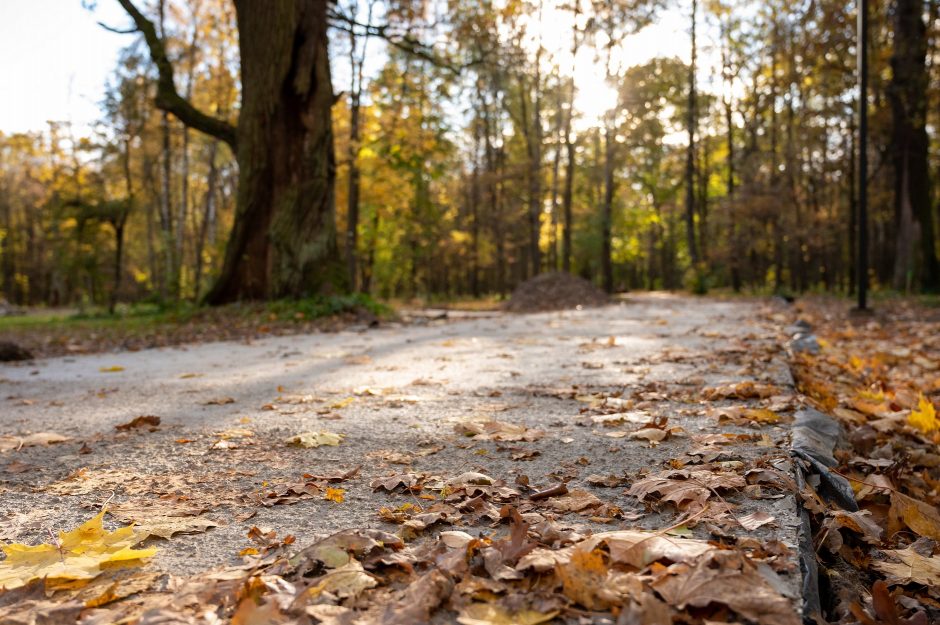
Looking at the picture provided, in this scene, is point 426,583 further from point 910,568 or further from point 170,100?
point 170,100

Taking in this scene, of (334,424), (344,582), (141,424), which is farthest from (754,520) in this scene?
(141,424)

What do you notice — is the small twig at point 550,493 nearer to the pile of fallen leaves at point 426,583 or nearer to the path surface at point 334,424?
the path surface at point 334,424

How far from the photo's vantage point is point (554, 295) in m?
17.0

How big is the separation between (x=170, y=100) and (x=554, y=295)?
9997mm

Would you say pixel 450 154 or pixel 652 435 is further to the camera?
pixel 450 154

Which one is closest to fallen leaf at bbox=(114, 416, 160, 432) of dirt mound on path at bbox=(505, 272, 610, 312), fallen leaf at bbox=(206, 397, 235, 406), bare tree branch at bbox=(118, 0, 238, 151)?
fallen leaf at bbox=(206, 397, 235, 406)

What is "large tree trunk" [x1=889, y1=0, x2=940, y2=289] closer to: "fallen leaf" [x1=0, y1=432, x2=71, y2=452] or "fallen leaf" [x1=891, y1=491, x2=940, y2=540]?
"fallen leaf" [x1=891, y1=491, x2=940, y2=540]

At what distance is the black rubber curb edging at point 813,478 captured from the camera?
52.7 inches

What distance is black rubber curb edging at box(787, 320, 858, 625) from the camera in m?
1.34

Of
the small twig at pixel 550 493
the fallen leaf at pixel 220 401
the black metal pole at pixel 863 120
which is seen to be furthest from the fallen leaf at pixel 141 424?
the black metal pole at pixel 863 120

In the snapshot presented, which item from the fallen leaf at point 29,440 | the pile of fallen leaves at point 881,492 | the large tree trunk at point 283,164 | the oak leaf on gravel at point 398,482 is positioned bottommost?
the pile of fallen leaves at point 881,492

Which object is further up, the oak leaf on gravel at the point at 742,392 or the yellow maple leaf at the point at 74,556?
the oak leaf on gravel at the point at 742,392

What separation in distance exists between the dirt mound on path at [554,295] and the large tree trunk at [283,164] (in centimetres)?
646

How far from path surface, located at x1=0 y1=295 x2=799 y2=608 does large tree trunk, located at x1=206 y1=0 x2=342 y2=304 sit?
4.91 meters
